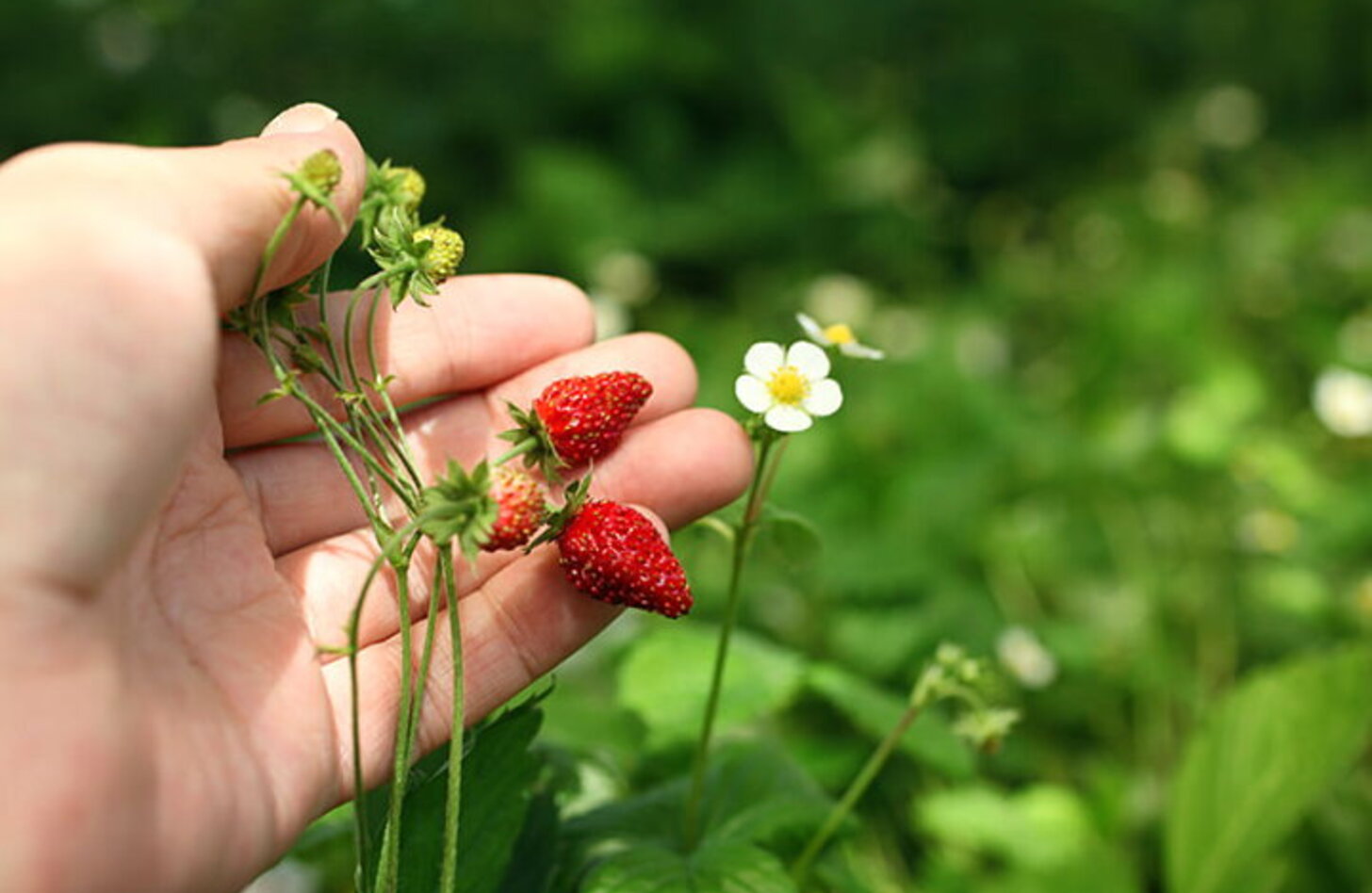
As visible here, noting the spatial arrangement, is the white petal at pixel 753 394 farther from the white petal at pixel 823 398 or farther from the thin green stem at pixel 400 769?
the thin green stem at pixel 400 769

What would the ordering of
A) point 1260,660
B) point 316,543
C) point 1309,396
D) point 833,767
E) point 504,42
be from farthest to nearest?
point 504,42 → point 1309,396 → point 1260,660 → point 833,767 → point 316,543

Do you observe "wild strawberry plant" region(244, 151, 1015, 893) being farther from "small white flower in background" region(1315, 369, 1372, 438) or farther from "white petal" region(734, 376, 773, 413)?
"small white flower in background" region(1315, 369, 1372, 438)

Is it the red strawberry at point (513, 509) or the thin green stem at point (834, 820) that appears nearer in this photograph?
the red strawberry at point (513, 509)

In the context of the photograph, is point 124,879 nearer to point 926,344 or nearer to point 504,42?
point 926,344

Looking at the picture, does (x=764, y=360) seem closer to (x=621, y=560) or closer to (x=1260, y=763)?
(x=621, y=560)

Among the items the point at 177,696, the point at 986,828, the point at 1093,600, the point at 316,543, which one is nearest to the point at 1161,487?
the point at 1093,600

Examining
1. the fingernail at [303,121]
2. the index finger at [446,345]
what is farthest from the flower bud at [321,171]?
the index finger at [446,345]
